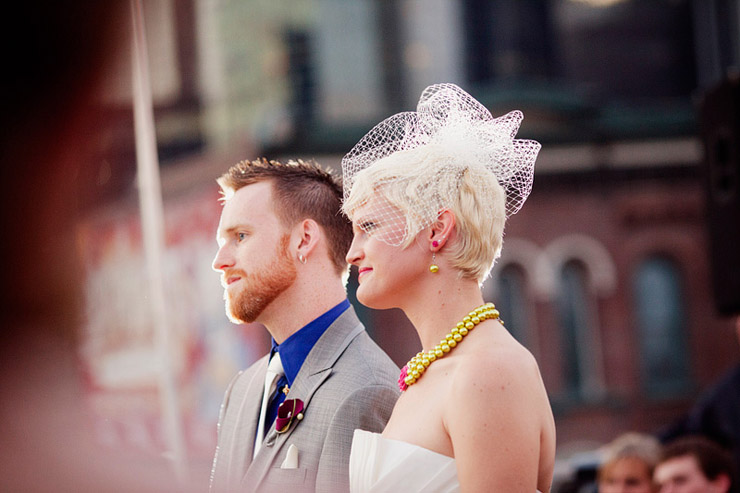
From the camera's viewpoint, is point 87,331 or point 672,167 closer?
point 87,331

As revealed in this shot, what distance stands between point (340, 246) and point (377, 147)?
287 millimetres

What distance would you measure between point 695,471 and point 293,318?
3726 mm

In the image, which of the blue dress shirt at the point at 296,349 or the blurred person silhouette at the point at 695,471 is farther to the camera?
the blurred person silhouette at the point at 695,471

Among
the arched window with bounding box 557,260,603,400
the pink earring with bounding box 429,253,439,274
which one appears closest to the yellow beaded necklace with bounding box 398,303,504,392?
the pink earring with bounding box 429,253,439,274

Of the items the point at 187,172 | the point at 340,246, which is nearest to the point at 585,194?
the point at 187,172

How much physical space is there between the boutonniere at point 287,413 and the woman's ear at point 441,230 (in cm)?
47

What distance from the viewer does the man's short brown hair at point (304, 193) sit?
2293mm

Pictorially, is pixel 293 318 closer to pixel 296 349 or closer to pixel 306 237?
pixel 296 349

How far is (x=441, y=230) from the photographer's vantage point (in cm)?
200

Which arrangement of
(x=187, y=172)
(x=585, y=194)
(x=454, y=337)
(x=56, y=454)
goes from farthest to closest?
(x=585, y=194)
(x=187, y=172)
(x=454, y=337)
(x=56, y=454)

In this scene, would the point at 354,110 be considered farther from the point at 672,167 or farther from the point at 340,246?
the point at 340,246

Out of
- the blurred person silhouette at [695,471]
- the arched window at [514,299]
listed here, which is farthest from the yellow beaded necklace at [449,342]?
the arched window at [514,299]

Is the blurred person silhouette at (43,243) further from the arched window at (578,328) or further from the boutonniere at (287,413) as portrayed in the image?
the arched window at (578,328)

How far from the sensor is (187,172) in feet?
41.8
